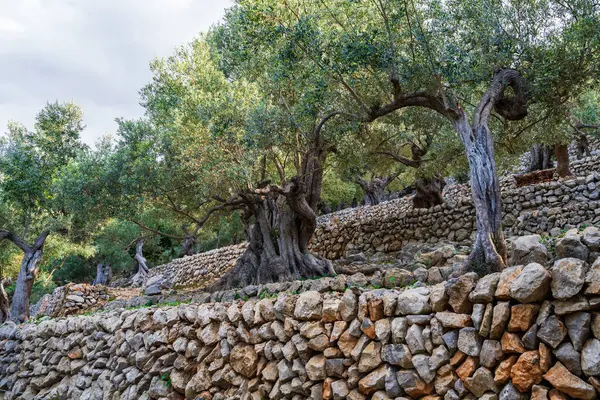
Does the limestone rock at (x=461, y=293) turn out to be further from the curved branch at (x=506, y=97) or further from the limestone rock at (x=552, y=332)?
the curved branch at (x=506, y=97)

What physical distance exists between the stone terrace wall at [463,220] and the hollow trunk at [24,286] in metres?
12.1

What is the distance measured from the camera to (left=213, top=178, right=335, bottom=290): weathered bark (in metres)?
13.0

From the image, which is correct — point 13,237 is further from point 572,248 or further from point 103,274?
point 103,274

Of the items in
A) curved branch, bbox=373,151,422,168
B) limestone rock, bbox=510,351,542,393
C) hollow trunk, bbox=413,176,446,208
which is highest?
curved branch, bbox=373,151,422,168

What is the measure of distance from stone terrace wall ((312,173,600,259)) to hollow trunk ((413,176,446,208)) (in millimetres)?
802

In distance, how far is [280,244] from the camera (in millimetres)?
13578

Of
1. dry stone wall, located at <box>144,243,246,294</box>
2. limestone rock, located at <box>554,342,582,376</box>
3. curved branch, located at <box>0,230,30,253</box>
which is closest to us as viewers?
limestone rock, located at <box>554,342,582,376</box>

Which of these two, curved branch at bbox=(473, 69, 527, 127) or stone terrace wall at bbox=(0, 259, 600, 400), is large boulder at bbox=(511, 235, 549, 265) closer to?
curved branch at bbox=(473, 69, 527, 127)

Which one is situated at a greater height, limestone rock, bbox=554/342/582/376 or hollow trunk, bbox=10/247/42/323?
hollow trunk, bbox=10/247/42/323

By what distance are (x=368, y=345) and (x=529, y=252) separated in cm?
467

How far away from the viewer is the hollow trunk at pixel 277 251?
13086 mm

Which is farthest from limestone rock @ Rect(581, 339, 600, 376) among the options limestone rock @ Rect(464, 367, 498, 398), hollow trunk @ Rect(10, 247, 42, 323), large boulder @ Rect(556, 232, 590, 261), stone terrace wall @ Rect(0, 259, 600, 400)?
hollow trunk @ Rect(10, 247, 42, 323)

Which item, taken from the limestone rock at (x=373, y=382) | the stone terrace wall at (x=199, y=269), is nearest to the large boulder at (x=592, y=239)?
the limestone rock at (x=373, y=382)

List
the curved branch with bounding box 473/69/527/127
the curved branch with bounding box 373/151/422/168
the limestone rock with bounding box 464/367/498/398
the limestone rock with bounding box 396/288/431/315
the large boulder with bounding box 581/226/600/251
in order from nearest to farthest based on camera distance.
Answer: the limestone rock with bounding box 464/367/498/398 → the limestone rock with bounding box 396/288/431/315 → the large boulder with bounding box 581/226/600/251 → the curved branch with bounding box 473/69/527/127 → the curved branch with bounding box 373/151/422/168
